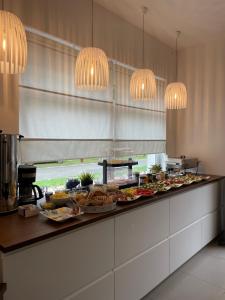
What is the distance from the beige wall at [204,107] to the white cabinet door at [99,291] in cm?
237

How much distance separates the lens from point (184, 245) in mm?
2535

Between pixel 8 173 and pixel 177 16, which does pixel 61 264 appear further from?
pixel 177 16

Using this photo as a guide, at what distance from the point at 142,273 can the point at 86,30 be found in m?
2.31

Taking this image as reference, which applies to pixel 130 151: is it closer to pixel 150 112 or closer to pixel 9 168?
pixel 150 112

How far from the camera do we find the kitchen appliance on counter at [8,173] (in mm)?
1551

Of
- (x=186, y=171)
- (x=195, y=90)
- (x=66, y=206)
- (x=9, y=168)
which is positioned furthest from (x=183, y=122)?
(x=9, y=168)

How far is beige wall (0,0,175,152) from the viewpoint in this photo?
6.56 ft

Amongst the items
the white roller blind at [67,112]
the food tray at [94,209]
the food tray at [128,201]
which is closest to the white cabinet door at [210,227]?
the white roller blind at [67,112]

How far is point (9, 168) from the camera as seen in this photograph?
5.19 ft

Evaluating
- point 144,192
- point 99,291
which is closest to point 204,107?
point 144,192

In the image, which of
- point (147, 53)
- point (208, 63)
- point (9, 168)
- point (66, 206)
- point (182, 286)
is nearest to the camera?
point (9, 168)

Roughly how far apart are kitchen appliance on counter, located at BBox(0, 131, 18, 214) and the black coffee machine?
0.15 meters

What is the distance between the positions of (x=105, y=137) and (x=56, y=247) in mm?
1542

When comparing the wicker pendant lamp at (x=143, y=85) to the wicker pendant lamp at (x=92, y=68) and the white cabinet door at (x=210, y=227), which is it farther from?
the white cabinet door at (x=210, y=227)
